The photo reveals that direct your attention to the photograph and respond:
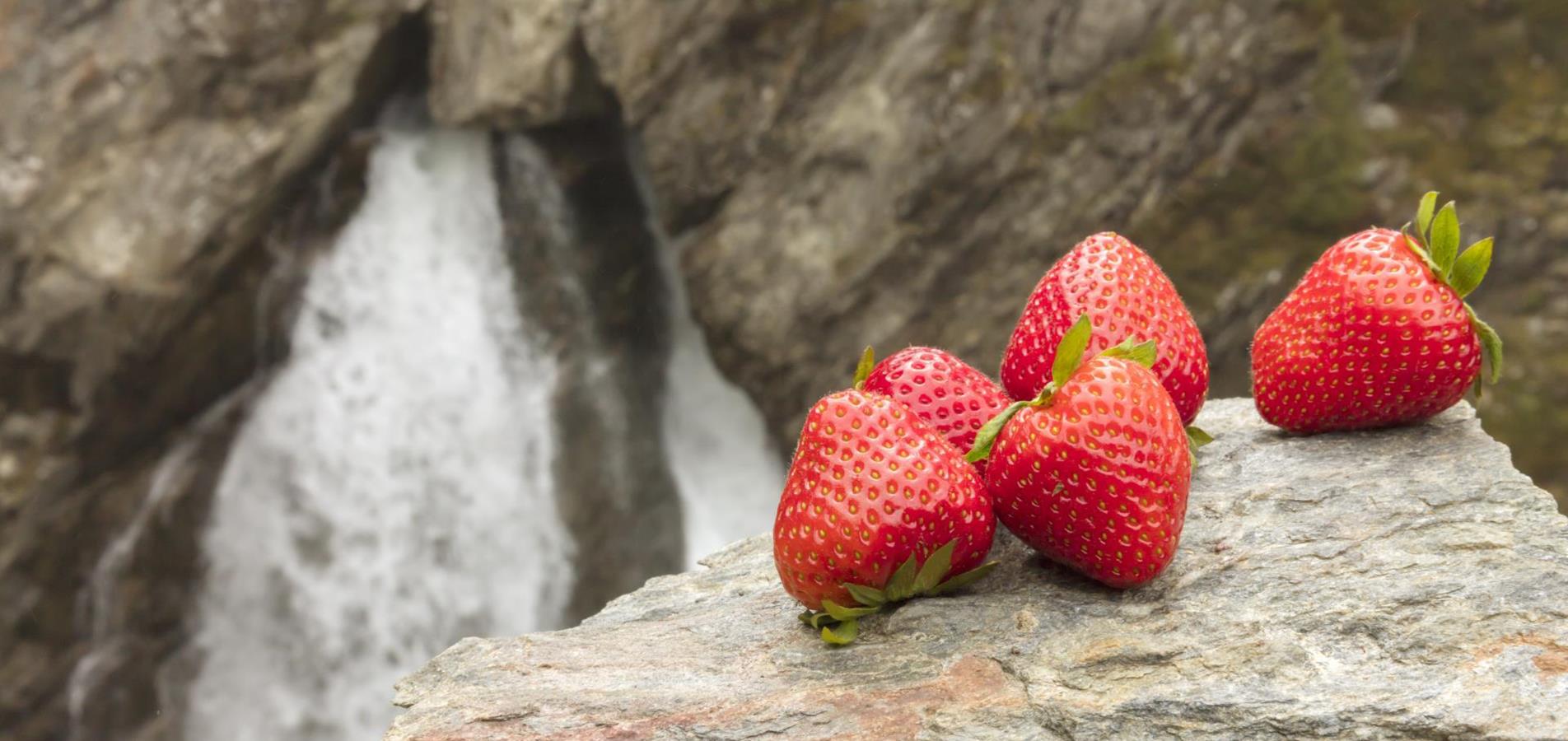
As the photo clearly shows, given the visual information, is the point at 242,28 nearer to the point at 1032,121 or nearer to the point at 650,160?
A: the point at 650,160

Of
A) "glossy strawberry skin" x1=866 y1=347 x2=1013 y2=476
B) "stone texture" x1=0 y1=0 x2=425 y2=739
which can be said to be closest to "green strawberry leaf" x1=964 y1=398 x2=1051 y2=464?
"glossy strawberry skin" x1=866 y1=347 x2=1013 y2=476

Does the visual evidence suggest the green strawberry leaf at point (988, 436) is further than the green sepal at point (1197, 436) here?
No

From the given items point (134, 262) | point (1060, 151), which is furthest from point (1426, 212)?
point (134, 262)

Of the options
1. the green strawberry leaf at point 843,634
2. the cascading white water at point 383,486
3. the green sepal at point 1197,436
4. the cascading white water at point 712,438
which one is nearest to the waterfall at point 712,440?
Answer: the cascading white water at point 712,438

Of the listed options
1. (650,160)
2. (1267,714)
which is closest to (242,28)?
(650,160)

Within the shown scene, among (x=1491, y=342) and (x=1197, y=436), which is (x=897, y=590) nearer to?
(x=1197, y=436)

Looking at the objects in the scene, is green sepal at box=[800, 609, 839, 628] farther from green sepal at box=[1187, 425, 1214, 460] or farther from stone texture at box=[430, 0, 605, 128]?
stone texture at box=[430, 0, 605, 128]

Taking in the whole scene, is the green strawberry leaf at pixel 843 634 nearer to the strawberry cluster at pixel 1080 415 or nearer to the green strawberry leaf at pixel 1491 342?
the strawberry cluster at pixel 1080 415
